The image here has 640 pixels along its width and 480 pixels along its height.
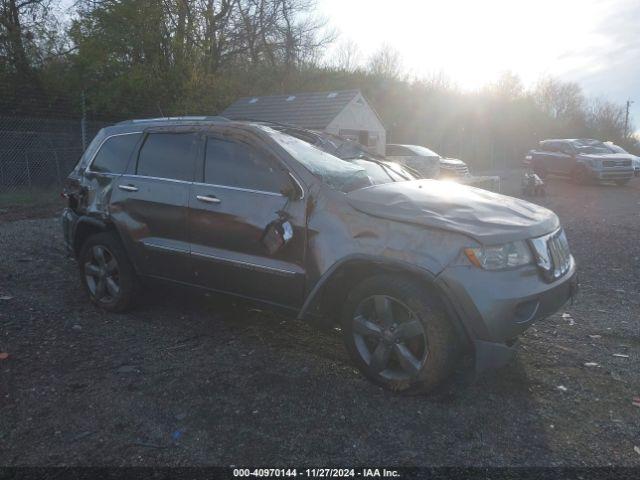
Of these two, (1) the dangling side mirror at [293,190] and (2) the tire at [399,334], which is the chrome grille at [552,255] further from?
(1) the dangling side mirror at [293,190]

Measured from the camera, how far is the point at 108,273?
505 cm

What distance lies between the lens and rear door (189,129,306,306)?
3.85 m

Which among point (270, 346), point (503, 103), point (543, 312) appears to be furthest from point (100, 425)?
point (503, 103)

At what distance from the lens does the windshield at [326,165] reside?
395 centimetres

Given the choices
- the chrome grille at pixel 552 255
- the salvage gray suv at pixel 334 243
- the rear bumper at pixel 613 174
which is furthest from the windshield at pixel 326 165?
the rear bumper at pixel 613 174

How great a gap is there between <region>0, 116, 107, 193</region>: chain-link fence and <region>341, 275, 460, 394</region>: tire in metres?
13.1

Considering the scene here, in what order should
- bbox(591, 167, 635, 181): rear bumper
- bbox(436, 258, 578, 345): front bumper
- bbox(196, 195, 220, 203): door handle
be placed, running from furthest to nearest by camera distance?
bbox(591, 167, 635, 181): rear bumper, bbox(196, 195, 220, 203): door handle, bbox(436, 258, 578, 345): front bumper

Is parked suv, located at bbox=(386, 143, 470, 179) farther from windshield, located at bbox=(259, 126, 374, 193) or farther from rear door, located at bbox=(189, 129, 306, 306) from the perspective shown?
rear door, located at bbox=(189, 129, 306, 306)

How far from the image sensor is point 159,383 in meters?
3.70

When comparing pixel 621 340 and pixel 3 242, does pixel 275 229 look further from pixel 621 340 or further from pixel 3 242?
pixel 3 242

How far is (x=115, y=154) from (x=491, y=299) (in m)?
3.70

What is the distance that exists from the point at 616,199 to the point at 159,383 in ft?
50.7

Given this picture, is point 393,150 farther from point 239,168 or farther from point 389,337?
point 389,337

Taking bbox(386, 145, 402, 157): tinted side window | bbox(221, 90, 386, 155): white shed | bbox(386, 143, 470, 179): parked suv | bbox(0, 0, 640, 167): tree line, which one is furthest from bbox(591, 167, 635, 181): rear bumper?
bbox(0, 0, 640, 167): tree line
